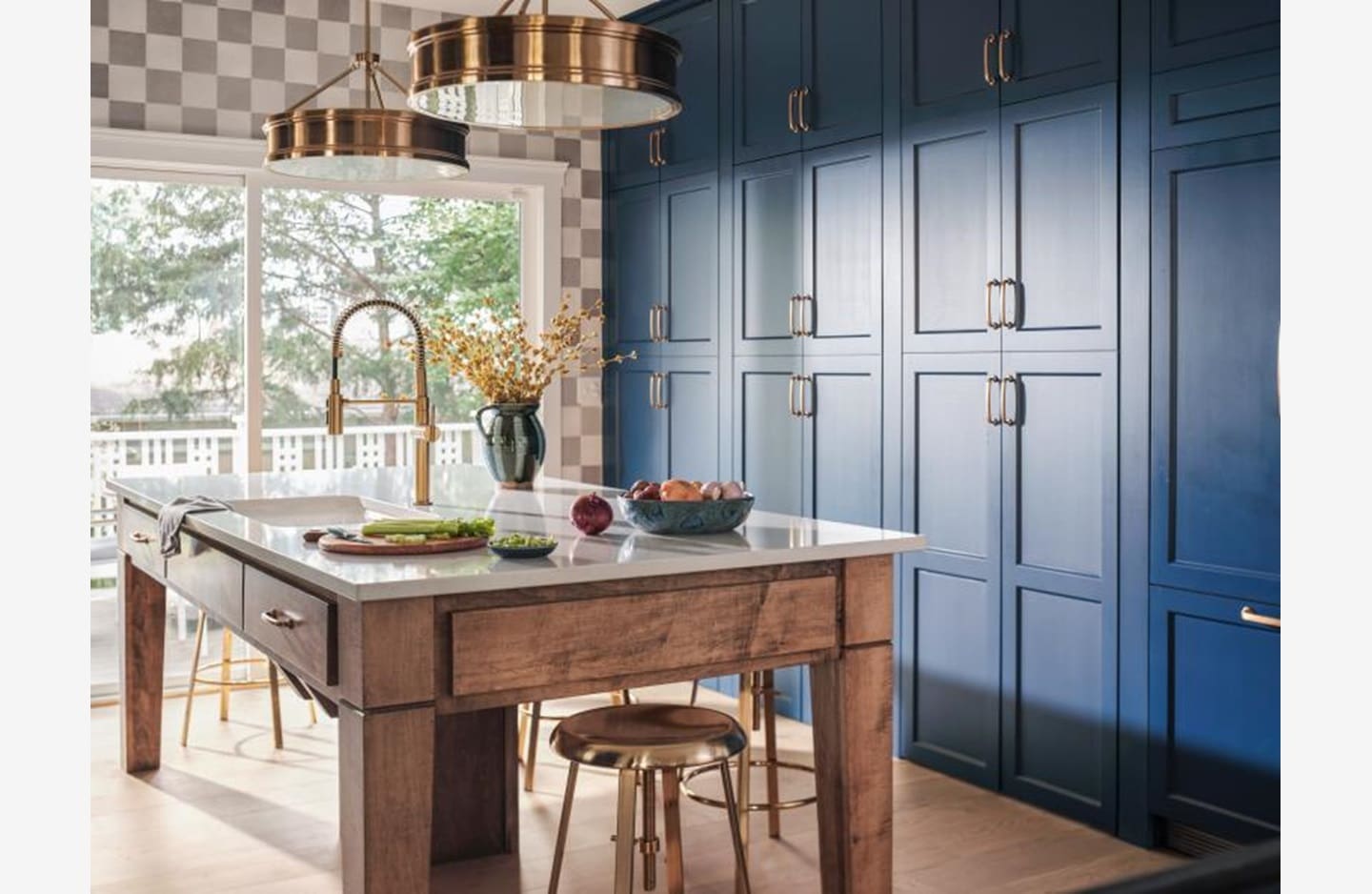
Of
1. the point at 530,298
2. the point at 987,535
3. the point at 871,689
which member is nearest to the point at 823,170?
the point at 987,535

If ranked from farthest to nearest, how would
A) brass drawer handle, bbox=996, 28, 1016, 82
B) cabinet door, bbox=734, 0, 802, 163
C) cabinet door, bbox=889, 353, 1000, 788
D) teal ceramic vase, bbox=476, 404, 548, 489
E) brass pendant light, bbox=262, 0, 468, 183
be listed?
cabinet door, bbox=734, 0, 802, 163 < cabinet door, bbox=889, 353, 1000, 788 < brass drawer handle, bbox=996, 28, 1016, 82 < teal ceramic vase, bbox=476, 404, 548, 489 < brass pendant light, bbox=262, 0, 468, 183

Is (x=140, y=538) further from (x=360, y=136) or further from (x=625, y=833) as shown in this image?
(x=625, y=833)

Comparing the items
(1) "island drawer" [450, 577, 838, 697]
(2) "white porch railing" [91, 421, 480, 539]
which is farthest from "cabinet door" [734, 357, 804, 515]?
(1) "island drawer" [450, 577, 838, 697]

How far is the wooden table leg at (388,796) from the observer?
2162 mm

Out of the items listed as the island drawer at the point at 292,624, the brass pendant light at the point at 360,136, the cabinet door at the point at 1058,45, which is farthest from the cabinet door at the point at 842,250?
the island drawer at the point at 292,624

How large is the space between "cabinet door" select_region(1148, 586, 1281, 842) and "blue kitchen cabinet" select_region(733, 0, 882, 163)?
1.83 meters

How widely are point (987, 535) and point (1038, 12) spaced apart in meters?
1.44

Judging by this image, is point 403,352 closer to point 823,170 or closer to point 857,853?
point 823,170

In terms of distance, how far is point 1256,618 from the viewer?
3.10 metres

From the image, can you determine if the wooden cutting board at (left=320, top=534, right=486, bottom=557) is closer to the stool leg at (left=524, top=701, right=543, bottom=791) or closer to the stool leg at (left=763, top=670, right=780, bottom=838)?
the stool leg at (left=763, top=670, right=780, bottom=838)

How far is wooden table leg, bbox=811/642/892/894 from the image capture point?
264 centimetres

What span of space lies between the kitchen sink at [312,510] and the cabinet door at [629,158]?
2443 millimetres

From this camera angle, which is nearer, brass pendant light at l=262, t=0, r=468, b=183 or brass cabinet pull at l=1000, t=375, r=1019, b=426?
brass pendant light at l=262, t=0, r=468, b=183

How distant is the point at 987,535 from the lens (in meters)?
3.89
